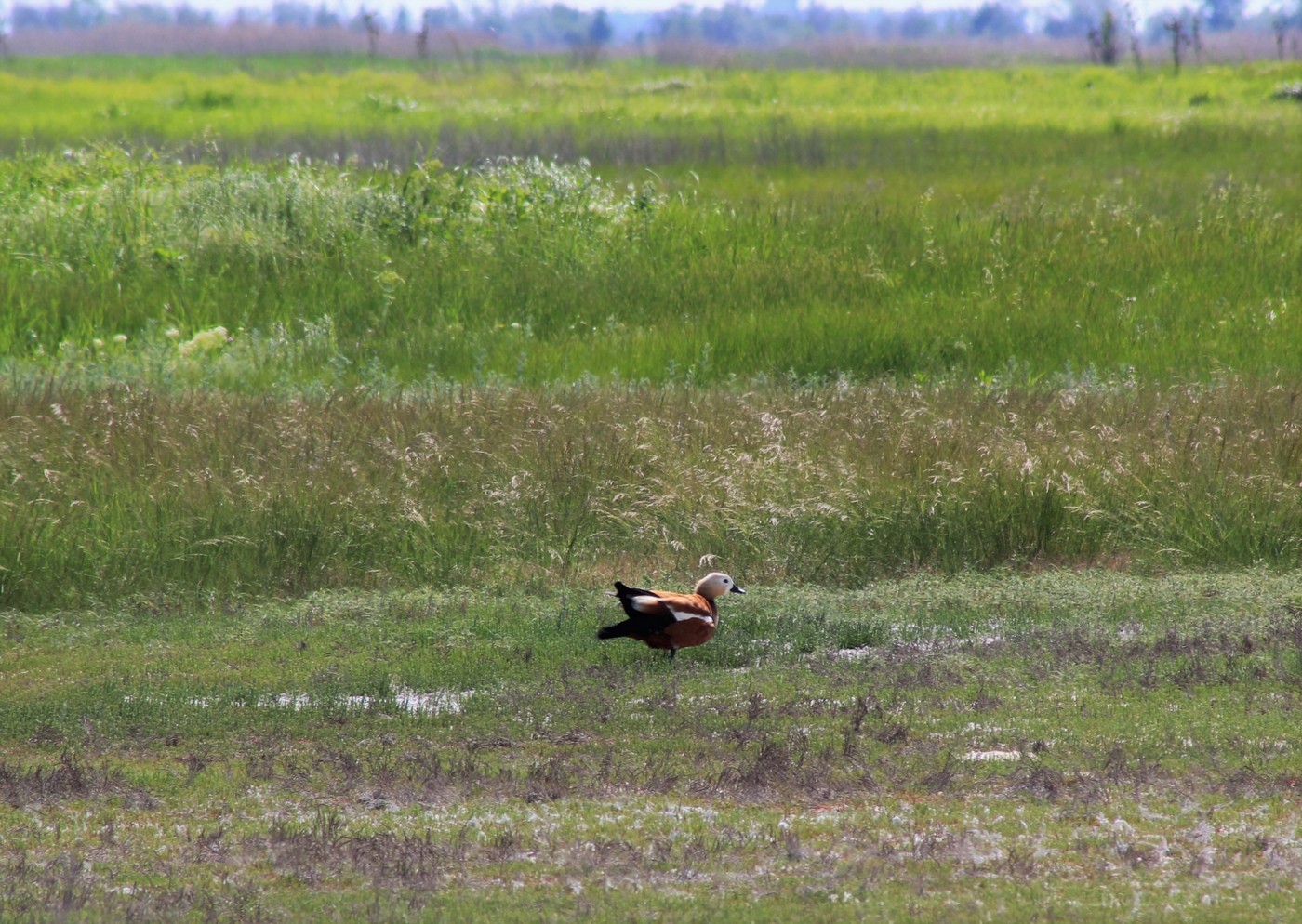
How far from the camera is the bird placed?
271 inches

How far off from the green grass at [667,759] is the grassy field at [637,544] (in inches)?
1.1

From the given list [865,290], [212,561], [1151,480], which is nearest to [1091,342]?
[865,290]

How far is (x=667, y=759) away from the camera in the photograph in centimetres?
571

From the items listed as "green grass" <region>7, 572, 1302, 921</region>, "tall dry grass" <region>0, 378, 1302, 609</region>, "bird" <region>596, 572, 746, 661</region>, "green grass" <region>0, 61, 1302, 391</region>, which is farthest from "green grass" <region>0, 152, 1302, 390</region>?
"bird" <region>596, 572, 746, 661</region>

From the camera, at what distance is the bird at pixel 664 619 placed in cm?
689

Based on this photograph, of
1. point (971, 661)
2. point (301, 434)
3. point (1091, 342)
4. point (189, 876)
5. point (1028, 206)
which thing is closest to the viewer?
point (189, 876)

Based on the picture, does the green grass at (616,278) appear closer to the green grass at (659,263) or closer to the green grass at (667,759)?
the green grass at (659,263)

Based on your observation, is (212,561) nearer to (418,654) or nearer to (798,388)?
(418,654)

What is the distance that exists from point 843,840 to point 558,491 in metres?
5.36

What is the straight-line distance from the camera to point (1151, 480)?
9.89 m

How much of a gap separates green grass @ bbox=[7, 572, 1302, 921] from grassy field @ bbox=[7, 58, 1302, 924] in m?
0.03

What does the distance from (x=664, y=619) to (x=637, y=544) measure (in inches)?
103

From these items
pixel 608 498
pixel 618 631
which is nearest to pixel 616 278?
pixel 608 498

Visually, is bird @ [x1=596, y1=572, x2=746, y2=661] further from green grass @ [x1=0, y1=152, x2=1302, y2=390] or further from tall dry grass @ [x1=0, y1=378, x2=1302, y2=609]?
green grass @ [x1=0, y1=152, x2=1302, y2=390]
